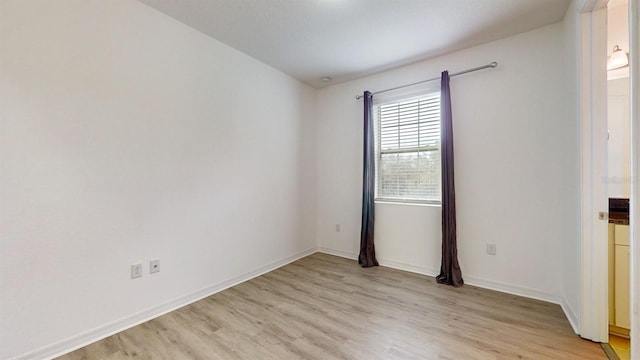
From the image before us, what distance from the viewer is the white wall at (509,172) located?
7.68 feet

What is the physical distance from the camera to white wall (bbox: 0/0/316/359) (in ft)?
5.27

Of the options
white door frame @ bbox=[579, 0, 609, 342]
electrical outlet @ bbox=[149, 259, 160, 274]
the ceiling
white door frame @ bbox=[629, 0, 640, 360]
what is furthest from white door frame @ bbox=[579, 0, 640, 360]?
electrical outlet @ bbox=[149, 259, 160, 274]

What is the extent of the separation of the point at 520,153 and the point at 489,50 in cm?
108

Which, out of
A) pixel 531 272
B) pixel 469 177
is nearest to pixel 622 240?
pixel 531 272

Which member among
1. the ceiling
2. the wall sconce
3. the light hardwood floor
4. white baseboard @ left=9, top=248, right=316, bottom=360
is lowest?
the light hardwood floor

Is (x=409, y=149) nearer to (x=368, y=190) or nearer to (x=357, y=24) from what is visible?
(x=368, y=190)

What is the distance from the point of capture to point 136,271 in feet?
6.85

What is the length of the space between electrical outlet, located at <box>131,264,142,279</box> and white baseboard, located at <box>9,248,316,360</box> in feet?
0.97

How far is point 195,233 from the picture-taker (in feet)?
8.15

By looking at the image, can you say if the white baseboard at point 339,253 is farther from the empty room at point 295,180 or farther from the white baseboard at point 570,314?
the white baseboard at point 570,314

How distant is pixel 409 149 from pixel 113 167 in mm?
2947

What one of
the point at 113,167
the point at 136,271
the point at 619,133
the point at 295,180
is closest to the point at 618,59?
the point at 619,133

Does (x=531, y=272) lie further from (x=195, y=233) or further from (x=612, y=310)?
(x=195, y=233)

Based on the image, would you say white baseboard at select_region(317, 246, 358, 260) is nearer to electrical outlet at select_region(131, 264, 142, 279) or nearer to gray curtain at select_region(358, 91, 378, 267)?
gray curtain at select_region(358, 91, 378, 267)
